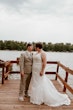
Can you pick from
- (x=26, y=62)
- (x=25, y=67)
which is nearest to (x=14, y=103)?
(x=25, y=67)

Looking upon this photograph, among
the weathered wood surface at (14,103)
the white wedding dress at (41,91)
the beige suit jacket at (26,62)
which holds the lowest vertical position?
the weathered wood surface at (14,103)

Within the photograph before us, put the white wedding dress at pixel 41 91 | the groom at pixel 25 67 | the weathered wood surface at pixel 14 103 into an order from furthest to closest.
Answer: the groom at pixel 25 67, the white wedding dress at pixel 41 91, the weathered wood surface at pixel 14 103

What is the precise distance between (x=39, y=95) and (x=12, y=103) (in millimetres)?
774

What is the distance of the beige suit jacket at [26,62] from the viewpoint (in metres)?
8.14

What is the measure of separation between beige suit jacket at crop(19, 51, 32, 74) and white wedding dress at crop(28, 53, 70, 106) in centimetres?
20

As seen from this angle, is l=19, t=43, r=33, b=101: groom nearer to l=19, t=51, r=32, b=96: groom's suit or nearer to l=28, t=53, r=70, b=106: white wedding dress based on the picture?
l=19, t=51, r=32, b=96: groom's suit

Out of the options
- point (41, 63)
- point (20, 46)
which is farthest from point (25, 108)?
point (20, 46)

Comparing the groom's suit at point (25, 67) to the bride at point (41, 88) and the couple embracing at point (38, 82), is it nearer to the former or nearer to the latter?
the couple embracing at point (38, 82)

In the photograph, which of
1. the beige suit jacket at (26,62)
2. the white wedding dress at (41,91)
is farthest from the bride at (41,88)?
the beige suit jacket at (26,62)

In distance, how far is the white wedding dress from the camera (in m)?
7.80

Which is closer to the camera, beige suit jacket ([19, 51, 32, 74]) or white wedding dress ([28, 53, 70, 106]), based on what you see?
white wedding dress ([28, 53, 70, 106])

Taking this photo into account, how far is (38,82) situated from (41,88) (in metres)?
0.20

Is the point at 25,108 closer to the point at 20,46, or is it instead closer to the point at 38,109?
the point at 38,109

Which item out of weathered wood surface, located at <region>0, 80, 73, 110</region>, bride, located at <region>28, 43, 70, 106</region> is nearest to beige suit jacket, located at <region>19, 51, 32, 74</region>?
bride, located at <region>28, 43, 70, 106</region>
